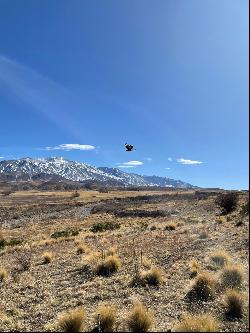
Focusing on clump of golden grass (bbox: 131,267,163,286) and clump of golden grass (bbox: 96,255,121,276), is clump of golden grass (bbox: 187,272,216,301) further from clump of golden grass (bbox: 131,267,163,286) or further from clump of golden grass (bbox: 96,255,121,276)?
clump of golden grass (bbox: 96,255,121,276)

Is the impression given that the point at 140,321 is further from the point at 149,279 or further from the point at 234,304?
the point at 149,279

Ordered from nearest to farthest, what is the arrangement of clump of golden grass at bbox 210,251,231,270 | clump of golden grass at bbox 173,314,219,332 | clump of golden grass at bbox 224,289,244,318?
clump of golden grass at bbox 173,314,219,332, clump of golden grass at bbox 224,289,244,318, clump of golden grass at bbox 210,251,231,270

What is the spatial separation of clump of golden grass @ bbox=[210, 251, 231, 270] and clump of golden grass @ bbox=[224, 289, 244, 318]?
543cm

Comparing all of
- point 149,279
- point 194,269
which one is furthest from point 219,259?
point 149,279

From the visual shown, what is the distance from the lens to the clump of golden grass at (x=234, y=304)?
12.9 m

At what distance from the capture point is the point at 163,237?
33.4 m

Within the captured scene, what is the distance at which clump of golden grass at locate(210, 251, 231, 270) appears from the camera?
19.2 m

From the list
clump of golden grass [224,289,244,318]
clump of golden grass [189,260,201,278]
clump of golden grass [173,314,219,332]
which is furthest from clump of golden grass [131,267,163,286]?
clump of golden grass [173,314,219,332]

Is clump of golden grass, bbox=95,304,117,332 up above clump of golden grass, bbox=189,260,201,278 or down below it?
below

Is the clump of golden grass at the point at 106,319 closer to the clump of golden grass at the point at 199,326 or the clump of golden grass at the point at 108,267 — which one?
the clump of golden grass at the point at 199,326

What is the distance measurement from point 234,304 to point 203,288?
2451 mm

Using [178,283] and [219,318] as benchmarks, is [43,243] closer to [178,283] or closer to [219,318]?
[178,283]

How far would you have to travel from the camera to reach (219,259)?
65.8 feet

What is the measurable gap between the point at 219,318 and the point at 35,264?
16641mm
